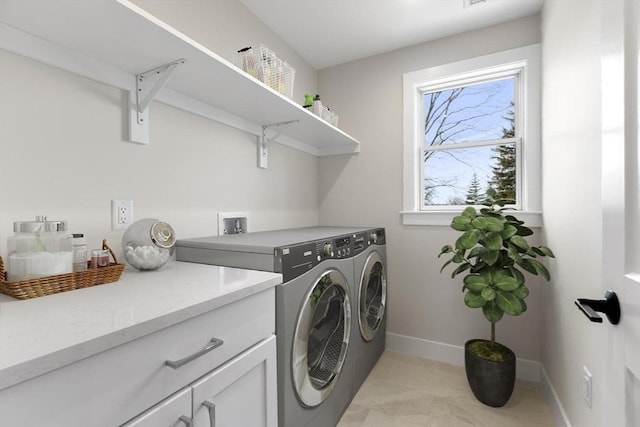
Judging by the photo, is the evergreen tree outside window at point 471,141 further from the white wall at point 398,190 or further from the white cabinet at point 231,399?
the white cabinet at point 231,399

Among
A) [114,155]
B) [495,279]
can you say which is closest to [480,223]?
[495,279]

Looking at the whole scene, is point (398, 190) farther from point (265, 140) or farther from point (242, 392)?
point (242, 392)

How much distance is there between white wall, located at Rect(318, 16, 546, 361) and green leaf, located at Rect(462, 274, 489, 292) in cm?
56

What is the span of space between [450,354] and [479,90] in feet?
6.61

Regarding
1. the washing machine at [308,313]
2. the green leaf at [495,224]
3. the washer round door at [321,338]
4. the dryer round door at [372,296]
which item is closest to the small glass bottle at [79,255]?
the washing machine at [308,313]

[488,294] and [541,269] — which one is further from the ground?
[541,269]

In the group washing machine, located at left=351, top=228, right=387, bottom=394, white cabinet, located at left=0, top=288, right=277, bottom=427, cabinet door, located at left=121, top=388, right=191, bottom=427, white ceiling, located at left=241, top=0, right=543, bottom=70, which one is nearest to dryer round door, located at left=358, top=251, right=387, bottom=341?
washing machine, located at left=351, top=228, right=387, bottom=394

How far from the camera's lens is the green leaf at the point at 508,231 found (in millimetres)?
1602

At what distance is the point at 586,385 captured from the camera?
1.16 metres

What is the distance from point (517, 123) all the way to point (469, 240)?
1.09 metres

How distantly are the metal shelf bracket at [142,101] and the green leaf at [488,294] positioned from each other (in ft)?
5.96

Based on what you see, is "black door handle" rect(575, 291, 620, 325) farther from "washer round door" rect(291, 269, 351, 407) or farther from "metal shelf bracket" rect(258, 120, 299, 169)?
"metal shelf bracket" rect(258, 120, 299, 169)

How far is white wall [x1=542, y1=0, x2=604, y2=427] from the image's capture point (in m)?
1.08

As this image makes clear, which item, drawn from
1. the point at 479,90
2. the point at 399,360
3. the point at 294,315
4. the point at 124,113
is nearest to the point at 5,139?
the point at 124,113
